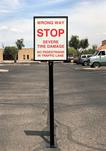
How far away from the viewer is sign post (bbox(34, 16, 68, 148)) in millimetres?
8023

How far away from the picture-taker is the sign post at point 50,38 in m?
8.02

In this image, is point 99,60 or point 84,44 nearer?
point 99,60

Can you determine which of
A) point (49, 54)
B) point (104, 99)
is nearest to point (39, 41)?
point (49, 54)

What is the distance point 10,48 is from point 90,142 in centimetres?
12895

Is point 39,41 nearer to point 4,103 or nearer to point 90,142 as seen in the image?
point 90,142

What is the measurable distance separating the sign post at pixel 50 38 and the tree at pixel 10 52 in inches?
5040

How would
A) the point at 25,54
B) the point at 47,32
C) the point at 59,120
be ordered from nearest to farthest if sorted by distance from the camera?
the point at 47,32
the point at 59,120
the point at 25,54

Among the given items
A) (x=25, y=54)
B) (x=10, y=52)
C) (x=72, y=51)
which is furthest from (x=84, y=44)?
(x=25, y=54)

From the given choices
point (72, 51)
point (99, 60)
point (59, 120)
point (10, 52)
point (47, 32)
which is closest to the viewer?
point (47, 32)

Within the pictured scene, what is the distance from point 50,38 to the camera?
316 inches

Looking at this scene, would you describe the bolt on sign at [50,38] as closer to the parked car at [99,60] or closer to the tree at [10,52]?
the parked car at [99,60]

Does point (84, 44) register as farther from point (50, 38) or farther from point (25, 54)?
point (50, 38)

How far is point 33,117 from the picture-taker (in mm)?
11664

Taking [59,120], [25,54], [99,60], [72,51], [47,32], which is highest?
[47,32]
